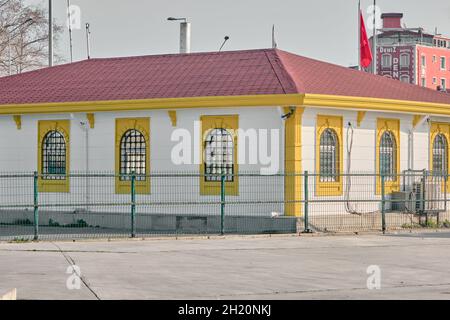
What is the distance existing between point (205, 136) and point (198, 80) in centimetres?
209

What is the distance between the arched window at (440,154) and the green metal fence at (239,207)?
0.42 m

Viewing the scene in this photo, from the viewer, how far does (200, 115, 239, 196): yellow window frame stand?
28203mm

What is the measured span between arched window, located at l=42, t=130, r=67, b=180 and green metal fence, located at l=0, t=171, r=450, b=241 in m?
0.62

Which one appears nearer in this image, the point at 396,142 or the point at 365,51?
the point at 396,142

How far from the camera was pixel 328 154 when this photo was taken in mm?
28500

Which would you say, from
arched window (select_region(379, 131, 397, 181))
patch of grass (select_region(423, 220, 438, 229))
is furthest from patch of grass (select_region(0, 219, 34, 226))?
patch of grass (select_region(423, 220, 438, 229))

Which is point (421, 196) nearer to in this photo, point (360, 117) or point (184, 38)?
point (360, 117)

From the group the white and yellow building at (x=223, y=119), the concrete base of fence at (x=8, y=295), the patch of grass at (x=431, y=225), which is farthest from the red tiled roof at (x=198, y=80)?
the concrete base of fence at (x=8, y=295)

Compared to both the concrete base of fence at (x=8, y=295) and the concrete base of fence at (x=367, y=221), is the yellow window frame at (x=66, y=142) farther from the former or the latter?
the concrete base of fence at (x=8, y=295)

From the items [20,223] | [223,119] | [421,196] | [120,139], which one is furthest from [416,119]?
[20,223]

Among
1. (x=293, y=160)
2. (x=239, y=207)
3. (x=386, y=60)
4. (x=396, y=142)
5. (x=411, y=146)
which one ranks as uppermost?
(x=386, y=60)

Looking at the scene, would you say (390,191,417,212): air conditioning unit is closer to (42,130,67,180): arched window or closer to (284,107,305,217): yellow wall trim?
(284,107,305,217): yellow wall trim
